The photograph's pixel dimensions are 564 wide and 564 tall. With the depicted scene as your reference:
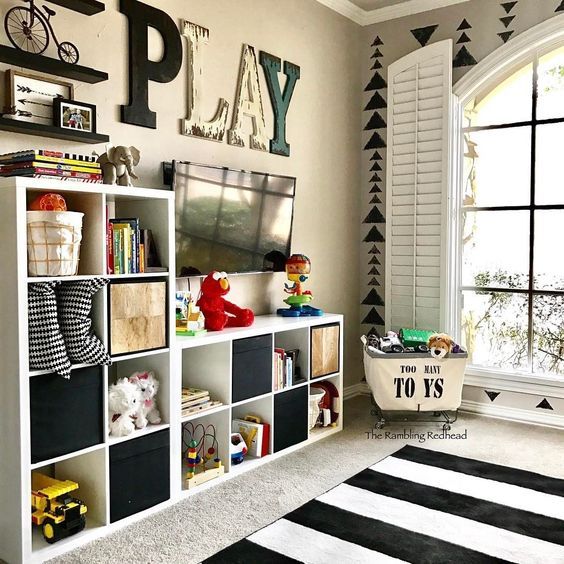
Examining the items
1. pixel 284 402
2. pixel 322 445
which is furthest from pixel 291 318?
pixel 322 445

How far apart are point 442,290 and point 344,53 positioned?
180cm

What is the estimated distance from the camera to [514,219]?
402 centimetres

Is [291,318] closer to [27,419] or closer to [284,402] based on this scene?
[284,402]

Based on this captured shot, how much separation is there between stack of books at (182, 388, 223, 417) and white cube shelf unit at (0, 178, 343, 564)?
4 centimetres

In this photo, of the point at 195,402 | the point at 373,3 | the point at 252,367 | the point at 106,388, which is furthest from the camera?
the point at 373,3

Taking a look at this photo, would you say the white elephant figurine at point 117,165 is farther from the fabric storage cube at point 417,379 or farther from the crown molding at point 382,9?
the crown molding at point 382,9

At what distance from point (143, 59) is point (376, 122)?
2.05m

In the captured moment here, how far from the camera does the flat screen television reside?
3.10 m

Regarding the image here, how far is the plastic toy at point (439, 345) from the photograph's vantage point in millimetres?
3580

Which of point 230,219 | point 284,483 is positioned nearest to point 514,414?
point 284,483

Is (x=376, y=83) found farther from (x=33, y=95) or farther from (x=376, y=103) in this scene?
(x=33, y=95)

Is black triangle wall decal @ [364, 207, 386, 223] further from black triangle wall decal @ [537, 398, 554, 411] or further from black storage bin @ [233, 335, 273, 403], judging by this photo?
black storage bin @ [233, 335, 273, 403]

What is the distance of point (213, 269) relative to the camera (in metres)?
3.28

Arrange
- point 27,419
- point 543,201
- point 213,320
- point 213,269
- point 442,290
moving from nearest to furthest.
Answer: point 27,419, point 213,320, point 213,269, point 543,201, point 442,290
